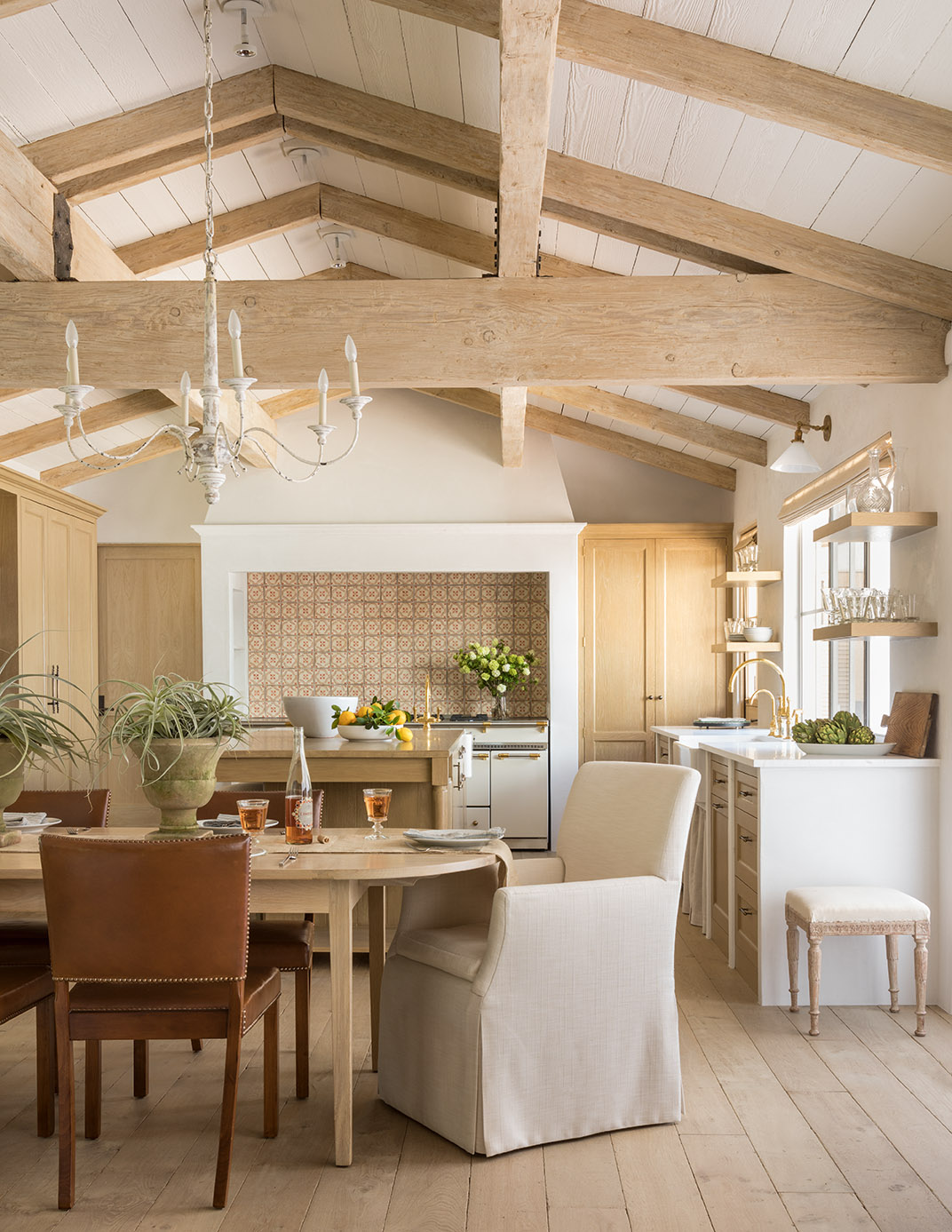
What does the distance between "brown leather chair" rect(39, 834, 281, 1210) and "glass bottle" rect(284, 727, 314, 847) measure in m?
0.47

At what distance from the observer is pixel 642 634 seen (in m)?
7.65

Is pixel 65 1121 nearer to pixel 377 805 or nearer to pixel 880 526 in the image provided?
pixel 377 805

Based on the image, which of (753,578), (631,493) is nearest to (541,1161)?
(753,578)

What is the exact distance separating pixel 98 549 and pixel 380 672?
2.24 m

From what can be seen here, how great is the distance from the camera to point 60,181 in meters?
3.92

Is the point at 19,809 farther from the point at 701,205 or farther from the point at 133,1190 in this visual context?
the point at 701,205

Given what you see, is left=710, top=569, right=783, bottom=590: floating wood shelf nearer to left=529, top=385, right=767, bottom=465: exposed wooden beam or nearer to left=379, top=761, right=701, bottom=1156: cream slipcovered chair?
left=529, top=385, right=767, bottom=465: exposed wooden beam

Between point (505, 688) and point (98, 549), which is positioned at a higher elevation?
point (98, 549)

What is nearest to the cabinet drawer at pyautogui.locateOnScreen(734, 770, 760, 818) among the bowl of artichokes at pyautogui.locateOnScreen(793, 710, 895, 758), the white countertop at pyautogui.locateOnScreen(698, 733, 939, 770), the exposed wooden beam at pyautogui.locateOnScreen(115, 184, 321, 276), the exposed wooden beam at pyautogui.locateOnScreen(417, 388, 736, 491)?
the white countertop at pyautogui.locateOnScreen(698, 733, 939, 770)

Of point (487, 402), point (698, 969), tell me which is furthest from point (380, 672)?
point (698, 969)

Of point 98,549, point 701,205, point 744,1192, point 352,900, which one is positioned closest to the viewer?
point 744,1192

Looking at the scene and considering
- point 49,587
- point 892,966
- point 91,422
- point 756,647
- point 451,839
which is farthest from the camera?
point 49,587

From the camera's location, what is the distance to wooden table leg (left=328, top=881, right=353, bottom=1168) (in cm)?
252

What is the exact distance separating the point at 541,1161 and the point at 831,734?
2.07m
